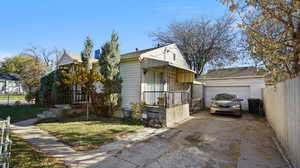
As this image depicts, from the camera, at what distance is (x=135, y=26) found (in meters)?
11.0

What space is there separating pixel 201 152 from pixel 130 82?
18.1ft

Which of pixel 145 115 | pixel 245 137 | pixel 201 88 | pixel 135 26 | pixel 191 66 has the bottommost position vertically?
pixel 245 137

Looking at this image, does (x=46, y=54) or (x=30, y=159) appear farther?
(x=46, y=54)

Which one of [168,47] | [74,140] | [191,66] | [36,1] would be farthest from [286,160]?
[191,66]

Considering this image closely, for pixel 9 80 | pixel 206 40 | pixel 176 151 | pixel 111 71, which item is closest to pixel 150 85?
pixel 111 71

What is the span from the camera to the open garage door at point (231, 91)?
40.0ft

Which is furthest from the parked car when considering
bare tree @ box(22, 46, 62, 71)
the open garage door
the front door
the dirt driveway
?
bare tree @ box(22, 46, 62, 71)

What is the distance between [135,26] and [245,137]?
9.76 m

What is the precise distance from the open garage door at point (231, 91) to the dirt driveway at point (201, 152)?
23.3ft

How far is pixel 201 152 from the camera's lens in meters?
4.16

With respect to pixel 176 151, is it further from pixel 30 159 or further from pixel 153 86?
pixel 153 86

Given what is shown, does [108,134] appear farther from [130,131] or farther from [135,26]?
[135,26]

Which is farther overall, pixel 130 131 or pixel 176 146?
pixel 130 131

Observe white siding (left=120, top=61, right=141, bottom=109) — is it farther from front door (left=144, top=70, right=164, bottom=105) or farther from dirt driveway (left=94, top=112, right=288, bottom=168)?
dirt driveway (left=94, top=112, right=288, bottom=168)
